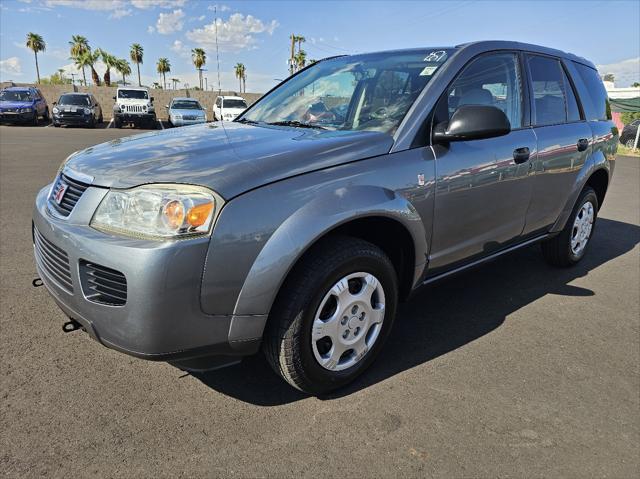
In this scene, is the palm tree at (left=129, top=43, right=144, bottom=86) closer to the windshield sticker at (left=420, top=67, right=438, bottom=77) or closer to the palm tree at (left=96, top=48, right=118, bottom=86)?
the palm tree at (left=96, top=48, right=118, bottom=86)

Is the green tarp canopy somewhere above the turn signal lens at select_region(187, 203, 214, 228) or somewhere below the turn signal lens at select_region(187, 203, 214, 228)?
above

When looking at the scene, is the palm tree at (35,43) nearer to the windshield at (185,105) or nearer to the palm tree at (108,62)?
the palm tree at (108,62)

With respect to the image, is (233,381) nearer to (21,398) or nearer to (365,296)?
(365,296)

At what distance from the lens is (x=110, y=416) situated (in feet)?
7.35

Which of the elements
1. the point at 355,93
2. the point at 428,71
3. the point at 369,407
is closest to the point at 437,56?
the point at 428,71

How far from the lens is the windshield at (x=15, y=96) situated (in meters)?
21.9

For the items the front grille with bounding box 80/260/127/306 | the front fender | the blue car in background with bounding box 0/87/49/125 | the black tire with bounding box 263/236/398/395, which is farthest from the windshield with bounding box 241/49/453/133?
the blue car in background with bounding box 0/87/49/125

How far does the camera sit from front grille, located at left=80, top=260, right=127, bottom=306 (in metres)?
1.90

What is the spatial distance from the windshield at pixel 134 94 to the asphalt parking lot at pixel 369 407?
21516 millimetres

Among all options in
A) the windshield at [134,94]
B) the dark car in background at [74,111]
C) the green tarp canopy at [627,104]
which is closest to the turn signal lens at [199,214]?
the green tarp canopy at [627,104]

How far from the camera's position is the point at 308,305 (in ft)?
7.09

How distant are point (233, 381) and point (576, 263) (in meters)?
3.66

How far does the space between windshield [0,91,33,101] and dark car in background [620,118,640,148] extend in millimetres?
25813

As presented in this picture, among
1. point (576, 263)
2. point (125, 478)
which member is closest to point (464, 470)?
point (125, 478)
